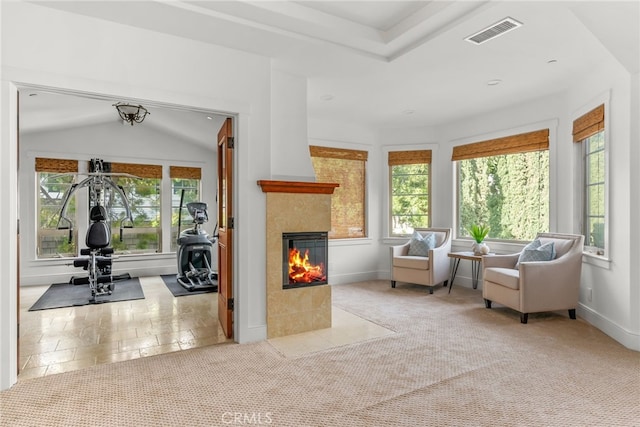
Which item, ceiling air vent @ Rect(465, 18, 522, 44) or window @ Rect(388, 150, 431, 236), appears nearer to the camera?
ceiling air vent @ Rect(465, 18, 522, 44)

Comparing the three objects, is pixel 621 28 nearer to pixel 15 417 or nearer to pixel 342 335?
pixel 342 335

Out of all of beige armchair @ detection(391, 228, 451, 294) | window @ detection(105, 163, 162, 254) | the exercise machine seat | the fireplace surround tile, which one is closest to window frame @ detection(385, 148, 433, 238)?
beige armchair @ detection(391, 228, 451, 294)

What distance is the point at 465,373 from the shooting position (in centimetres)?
260

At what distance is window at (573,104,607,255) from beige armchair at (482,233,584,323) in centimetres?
27

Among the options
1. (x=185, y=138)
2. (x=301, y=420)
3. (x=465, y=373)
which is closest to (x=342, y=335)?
(x=465, y=373)

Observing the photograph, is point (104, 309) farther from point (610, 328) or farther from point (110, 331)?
point (610, 328)

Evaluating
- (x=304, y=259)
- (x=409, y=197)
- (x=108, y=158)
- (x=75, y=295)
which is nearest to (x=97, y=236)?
(x=75, y=295)

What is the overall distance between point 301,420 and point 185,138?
588cm

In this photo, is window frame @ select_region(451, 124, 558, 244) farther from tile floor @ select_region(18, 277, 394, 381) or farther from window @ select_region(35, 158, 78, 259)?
window @ select_region(35, 158, 78, 259)

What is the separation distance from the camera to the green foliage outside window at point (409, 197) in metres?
6.18

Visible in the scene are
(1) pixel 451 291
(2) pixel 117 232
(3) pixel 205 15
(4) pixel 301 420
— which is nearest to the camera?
(4) pixel 301 420

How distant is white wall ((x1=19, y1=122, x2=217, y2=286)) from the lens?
228 inches

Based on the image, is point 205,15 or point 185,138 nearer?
point 205,15

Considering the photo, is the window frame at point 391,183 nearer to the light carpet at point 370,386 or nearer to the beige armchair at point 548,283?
the beige armchair at point 548,283
